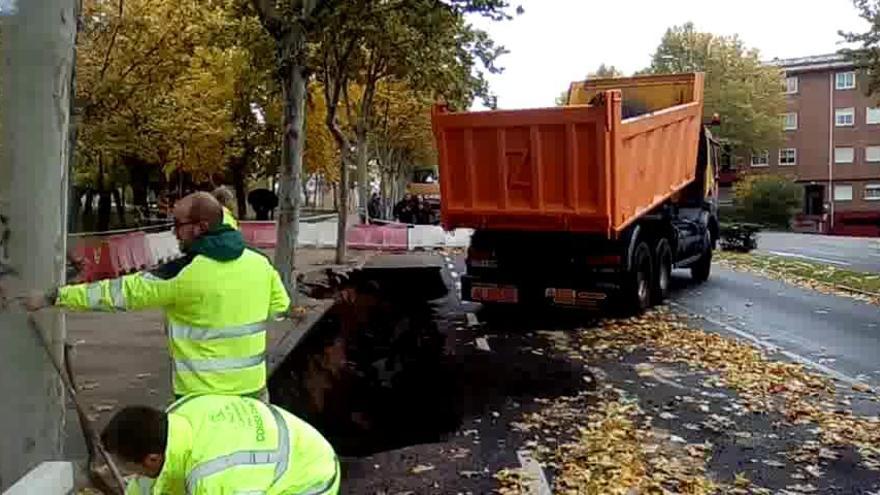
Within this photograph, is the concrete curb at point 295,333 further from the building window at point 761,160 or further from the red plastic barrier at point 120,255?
the building window at point 761,160

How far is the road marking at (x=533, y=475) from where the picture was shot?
5.64 m

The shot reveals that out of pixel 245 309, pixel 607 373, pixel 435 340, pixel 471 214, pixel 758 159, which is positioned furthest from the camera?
pixel 758 159

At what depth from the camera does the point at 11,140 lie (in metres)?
3.87

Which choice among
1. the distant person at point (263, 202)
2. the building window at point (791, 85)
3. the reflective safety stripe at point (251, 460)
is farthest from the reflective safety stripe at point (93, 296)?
the building window at point (791, 85)

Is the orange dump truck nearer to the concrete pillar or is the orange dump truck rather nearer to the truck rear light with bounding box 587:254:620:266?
the truck rear light with bounding box 587:254:620:266

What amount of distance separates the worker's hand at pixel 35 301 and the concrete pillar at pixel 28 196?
41 mm

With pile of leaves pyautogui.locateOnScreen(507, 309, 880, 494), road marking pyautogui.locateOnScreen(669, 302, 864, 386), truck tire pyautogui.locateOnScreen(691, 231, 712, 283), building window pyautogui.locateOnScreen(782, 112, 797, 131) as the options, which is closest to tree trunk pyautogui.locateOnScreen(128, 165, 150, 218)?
truck tire pyautogui.locateOnScreen(691, 231, 712, 283)

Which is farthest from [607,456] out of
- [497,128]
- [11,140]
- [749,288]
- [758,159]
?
[758,159]

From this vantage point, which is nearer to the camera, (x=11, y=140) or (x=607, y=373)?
(x=11, y=140)

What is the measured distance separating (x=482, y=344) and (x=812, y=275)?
41.3ft

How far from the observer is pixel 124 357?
1018 centimetres

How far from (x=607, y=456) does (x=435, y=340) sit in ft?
18.2

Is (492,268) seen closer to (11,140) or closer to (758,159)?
(11,140)

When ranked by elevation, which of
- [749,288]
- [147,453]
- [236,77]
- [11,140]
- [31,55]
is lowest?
[749,288]
